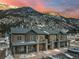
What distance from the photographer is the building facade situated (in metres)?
54.4

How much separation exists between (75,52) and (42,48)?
13.4 metres

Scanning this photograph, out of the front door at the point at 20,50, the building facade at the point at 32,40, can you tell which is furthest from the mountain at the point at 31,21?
the front door at the point at 20,50

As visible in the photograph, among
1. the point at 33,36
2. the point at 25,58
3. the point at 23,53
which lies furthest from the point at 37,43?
the point at 25,58

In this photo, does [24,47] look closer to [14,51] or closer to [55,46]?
[14,51]

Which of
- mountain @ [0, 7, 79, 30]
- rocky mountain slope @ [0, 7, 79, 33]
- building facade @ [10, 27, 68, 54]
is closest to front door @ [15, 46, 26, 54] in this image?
building facade @ [10, 27, 68, 54]

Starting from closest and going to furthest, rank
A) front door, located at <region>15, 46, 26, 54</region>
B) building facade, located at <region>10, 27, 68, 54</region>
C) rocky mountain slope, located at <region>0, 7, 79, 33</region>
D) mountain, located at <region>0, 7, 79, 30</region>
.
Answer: building facade, located at <region>10, 27, 68, 54</region>, front door, located at <region>15, 46, 26, 54</region>, rocky mountain slope, located at <region>0, 7, 79, 33</region>, mountain, located at <region>0, 7, 79, 30</region>

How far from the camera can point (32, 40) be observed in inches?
2314

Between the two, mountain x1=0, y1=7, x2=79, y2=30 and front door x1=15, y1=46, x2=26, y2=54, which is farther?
mountain x1=0, y1=7, x2=79, y2=30

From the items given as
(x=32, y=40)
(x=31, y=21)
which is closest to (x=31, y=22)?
(x=31, y=21)

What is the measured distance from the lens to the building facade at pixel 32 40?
54.4 m

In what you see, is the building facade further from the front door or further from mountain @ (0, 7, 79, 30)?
mountain @ (0, 7, 79, 30)

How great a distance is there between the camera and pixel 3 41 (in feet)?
193

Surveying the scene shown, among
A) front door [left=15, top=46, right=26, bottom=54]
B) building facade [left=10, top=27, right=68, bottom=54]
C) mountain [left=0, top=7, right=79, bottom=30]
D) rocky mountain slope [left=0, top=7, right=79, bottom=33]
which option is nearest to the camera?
building facade [left=10, top=27, right=68, bottom=54]

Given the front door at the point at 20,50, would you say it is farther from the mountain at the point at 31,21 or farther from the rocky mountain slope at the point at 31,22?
the mountain at the point at 31,21
